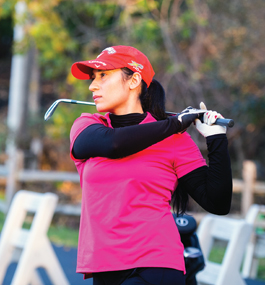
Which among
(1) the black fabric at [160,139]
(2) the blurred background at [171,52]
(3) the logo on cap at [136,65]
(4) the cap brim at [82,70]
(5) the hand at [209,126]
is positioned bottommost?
(1) the black fabric at [160,139]

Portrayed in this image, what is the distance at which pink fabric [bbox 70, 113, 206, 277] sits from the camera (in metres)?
1.76

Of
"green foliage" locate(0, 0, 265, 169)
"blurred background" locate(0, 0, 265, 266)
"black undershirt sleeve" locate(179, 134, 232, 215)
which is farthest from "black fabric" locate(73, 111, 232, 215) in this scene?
"green foliage" locate(0, 0, 265, 169)

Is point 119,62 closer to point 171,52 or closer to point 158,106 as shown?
point 158,106

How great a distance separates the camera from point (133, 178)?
1.81m

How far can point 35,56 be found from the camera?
13.1 meters

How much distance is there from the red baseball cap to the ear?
0.02 meters

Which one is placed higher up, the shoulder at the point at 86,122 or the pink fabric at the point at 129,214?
the shoulder at the point at 86,122

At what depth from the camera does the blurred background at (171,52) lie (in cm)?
920

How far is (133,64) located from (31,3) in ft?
28.4

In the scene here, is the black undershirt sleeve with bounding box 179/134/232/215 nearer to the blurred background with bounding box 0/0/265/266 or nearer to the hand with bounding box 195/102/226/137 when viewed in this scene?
the hand with bounding box 195/102/226/137

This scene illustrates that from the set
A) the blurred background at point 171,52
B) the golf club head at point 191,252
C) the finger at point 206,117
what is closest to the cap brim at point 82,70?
the finger at point 206,117

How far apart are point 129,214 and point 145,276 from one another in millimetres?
239

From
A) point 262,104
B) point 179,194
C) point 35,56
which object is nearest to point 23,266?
point 179,194

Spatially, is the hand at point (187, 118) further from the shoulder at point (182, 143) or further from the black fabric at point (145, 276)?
the black fabric at point (145, 276)
